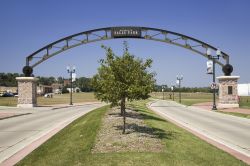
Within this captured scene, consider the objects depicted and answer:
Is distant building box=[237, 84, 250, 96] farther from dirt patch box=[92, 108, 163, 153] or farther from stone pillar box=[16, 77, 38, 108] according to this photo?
dirt patch box=[92, 108, 163, 153]

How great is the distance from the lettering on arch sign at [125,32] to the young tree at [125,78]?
2932 cm

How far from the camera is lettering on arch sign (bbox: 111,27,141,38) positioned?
43.5m

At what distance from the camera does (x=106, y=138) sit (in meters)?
13.2

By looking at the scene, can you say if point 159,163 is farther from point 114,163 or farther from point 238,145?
point 238,145

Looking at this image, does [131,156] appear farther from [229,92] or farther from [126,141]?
[229,92]

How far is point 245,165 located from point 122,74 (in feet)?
18.2

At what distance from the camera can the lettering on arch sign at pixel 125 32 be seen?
143ft

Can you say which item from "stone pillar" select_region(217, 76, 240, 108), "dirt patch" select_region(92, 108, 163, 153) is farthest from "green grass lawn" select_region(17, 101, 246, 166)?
"stone pillar" select_region(217, 76, 240, 108)

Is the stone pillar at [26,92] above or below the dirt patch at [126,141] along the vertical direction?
above

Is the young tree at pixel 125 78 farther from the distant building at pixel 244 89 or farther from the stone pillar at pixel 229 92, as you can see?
the distant building at pixel 244 89

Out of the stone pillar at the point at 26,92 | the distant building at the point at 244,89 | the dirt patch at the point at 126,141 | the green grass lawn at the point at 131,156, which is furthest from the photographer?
the distant building at the point at 244,89

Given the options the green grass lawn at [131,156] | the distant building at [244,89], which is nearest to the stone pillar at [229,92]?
the green grass lawn at [131,156]

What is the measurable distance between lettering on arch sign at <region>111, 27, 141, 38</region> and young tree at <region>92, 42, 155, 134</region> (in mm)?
29323

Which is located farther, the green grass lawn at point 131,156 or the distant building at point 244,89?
the distant building at point 244,89
